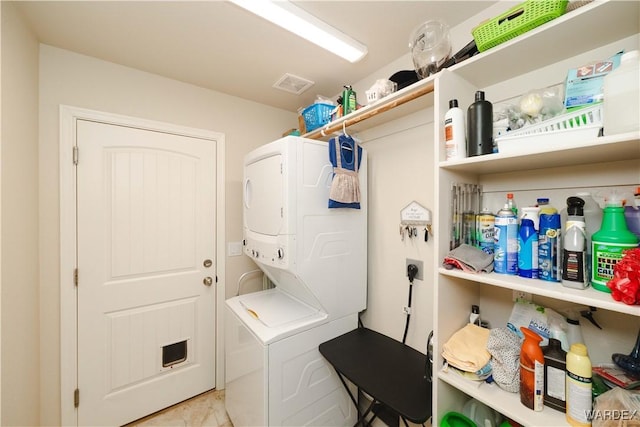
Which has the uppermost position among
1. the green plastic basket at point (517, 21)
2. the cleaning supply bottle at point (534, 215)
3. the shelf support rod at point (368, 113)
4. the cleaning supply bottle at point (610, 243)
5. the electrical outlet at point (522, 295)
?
the green plastic basket at point (517, 21)

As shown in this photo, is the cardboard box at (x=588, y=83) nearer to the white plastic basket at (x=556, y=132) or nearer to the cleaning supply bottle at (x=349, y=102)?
the white plastic basket at (x=556, y=132)

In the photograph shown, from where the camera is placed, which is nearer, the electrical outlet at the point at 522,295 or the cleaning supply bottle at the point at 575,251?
the cleaning supply bottle at the point at 575,251

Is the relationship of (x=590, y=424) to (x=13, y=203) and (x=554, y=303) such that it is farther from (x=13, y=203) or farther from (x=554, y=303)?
(x=13, y=203)

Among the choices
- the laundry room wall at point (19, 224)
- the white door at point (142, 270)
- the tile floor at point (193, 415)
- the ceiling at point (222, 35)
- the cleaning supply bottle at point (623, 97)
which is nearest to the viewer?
the cleaning supply bottle at point (623, 97)

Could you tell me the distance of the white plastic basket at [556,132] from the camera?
2.53 feet

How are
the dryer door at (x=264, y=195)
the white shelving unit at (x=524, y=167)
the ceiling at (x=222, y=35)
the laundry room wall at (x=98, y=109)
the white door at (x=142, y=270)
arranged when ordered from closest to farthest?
the white shelving unit at (x=524, y=167) → the ceiling at (x=222, y=35) → the dryer door at (x=264, y=195) → the laundry room wall at (x=98, y=109) → the white door at (x=142, y=270)

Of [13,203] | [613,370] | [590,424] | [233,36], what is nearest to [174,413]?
[13,203]

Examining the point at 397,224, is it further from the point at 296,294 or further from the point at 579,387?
the point at 579,387

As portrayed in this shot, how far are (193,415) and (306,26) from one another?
2.82 m

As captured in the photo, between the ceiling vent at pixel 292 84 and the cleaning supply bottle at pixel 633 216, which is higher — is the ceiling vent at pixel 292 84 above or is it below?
above

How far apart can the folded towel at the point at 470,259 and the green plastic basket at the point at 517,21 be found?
85 cm

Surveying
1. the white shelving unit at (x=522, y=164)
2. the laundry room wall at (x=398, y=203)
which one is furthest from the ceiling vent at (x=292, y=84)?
the white shelving unit at (x=522, y=164)

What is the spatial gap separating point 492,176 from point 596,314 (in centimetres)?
67

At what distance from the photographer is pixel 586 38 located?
2.96 ft
